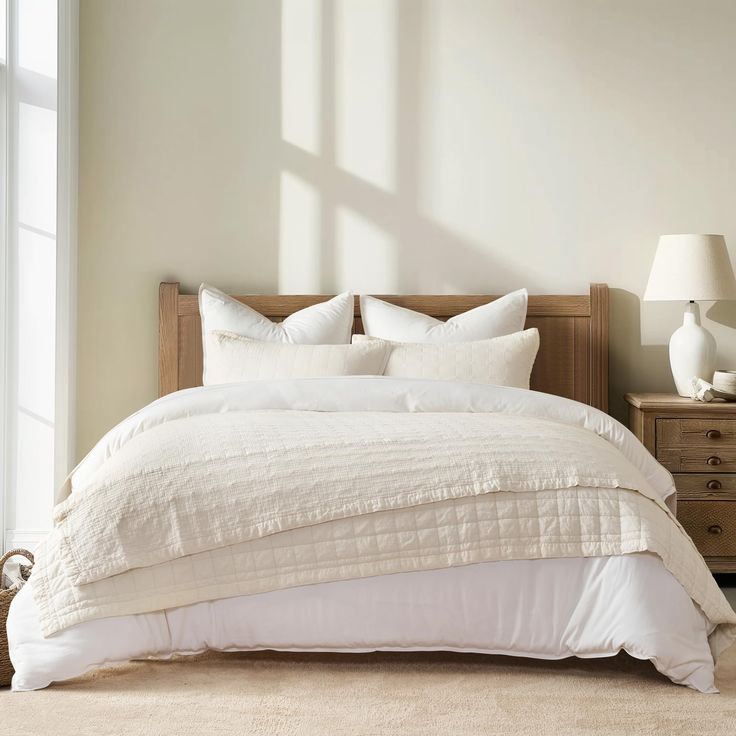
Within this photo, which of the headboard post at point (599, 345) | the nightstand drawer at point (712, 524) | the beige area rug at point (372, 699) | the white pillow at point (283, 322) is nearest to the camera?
the beige area rug at point (372, 699)

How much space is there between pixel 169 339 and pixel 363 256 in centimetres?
94

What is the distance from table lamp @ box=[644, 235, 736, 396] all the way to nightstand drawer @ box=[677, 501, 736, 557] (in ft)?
1.60

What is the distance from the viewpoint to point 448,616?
2051mm

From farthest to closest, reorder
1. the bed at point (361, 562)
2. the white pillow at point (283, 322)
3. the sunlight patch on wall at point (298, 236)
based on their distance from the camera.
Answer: the sunlight patch on wall at point (298, 236) < the white pillow at point (283, 322) < the bed at point (361, 562)

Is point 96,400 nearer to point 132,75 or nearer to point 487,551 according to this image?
point 132,75

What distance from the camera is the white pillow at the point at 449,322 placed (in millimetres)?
3588

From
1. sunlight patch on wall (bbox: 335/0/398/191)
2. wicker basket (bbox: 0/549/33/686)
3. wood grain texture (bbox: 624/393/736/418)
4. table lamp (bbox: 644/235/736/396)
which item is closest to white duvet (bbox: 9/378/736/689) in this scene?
wicker basket (bbox: 0/549/33/686)

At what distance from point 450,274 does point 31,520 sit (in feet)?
6.80

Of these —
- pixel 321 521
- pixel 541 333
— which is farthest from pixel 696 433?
pixel 321 521

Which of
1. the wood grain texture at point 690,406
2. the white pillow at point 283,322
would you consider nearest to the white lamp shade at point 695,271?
the wood grain texture at point 690,406

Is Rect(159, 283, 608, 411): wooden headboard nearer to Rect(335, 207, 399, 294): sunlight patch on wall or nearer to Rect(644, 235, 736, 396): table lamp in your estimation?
Rect(335, 207, 399, 294): sunlight patch on wall

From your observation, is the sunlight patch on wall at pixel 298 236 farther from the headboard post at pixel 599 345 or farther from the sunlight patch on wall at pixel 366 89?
the headboard post at pixel 599 345

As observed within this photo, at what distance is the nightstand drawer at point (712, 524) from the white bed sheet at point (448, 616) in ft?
4.22

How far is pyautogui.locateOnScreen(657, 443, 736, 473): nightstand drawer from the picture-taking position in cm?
327
